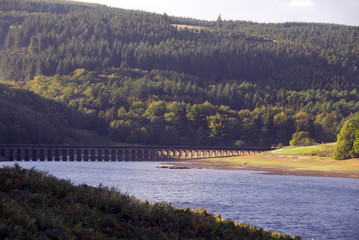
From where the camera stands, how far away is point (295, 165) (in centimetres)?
14012

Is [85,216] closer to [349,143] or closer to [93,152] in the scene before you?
[349,143]

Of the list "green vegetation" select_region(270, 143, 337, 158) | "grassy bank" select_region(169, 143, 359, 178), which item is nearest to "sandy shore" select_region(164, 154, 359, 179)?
"grassy bank" select_region(169, 143, 359, 178)

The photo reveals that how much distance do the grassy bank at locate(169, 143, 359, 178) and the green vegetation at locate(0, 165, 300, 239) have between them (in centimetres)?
9170

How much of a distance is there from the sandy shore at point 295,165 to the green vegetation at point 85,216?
90036mm

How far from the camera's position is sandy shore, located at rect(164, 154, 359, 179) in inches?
4662

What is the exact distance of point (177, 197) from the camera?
70750mm

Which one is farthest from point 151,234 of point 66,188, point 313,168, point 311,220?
point 313,168

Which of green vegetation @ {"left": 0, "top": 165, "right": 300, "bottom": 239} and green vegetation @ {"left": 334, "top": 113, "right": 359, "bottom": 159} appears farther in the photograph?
green vegetation @ {"left": 334, "top": 113, "right": 359, "bottom": 159}

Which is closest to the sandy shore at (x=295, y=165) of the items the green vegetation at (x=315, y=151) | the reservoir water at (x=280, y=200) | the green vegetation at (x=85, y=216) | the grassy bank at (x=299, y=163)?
the grassy bank at (x=299, y=163)

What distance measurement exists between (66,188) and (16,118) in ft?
534

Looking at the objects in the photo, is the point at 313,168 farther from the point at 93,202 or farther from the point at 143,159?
the point at 93,202

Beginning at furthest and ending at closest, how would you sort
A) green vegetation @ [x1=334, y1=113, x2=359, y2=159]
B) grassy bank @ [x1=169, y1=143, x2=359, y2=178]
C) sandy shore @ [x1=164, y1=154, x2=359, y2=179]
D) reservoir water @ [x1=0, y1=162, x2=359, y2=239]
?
1. green vegetation @ [x1=334, y1=113, x2=359, y2=159]
2. grassy bank @ [x1=169, y1=143, x2=359, y2=178]
3. sandy shore @ [x1=164, y1=154, x2=359, y2=179]
4. reservoir water @ [x1=0, y1=162, x2=359, y2=239]

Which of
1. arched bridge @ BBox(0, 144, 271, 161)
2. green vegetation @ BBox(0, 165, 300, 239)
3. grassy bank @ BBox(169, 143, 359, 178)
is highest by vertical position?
green vegetation @ BBox(0, 165, 300, 239)

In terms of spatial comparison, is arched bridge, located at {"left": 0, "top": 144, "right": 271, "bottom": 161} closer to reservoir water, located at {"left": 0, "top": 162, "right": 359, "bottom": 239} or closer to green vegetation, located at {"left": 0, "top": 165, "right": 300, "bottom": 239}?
reservoir water, located at {"left": 0, "top": 162, "right": 359, "bottom": 239}
